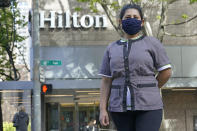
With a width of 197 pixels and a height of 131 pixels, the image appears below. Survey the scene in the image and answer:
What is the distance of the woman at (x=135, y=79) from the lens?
297 cm

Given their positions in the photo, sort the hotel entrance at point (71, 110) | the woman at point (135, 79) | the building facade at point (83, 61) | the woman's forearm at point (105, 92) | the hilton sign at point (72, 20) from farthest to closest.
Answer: the hotel entrance at point (71, 110) → the hilton sign at point (72, 20) → the building facade at point (83, 61) → the woman's forearm at point (105, 92) → the woman at point (135, 79)

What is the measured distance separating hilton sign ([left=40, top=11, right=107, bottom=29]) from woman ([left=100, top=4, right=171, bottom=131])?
1451 cm

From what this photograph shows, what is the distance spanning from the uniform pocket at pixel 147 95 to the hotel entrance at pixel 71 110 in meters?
15.1

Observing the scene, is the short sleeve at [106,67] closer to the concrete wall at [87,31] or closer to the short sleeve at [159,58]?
the short sleeve at [159,58]

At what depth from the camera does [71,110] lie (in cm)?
1830

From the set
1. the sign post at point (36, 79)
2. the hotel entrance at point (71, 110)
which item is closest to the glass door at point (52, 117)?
the hotel entrance at point (71, 110)

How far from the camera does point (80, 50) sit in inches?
685

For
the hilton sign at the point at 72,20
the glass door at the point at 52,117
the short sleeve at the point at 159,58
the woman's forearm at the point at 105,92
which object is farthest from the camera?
the glass door at the point at 52,117

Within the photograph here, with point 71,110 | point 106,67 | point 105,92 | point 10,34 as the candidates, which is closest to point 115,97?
point 105,92

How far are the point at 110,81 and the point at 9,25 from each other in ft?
62.7

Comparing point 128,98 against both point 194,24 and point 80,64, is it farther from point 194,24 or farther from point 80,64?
point 194,24

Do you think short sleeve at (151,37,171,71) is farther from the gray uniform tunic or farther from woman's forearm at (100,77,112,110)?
woman's forearm at (100,77,112,110)

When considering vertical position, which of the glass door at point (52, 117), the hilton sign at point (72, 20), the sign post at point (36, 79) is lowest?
the glass door at point (52, 117)

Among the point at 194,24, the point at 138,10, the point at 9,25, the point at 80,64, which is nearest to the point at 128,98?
the point at 138,10
